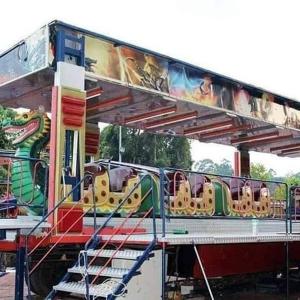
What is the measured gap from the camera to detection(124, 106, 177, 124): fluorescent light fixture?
37.5ft

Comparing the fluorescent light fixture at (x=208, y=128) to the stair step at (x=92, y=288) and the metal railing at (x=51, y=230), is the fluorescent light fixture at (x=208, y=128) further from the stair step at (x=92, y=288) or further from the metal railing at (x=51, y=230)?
the stair step at (x=92, y=288)

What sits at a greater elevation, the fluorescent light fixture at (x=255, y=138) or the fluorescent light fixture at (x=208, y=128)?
the fluorescent light fixture at (x=208, y=128)

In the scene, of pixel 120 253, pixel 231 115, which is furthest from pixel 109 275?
pixel 231 115

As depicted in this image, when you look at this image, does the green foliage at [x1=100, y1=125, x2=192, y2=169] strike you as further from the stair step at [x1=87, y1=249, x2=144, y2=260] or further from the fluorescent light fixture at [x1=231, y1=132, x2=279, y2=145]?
the stair step at [x1=87, y1=249, x2=144, y2=260]

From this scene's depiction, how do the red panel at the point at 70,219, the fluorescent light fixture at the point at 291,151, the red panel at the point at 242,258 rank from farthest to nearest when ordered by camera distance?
1. the fluorescent light fixture at the point at 291,151
2. the red panel at the point at 242,258
3. the red panel at the point at 70,219

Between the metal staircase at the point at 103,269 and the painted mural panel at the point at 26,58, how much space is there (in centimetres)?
286

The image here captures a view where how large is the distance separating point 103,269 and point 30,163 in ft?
9.31

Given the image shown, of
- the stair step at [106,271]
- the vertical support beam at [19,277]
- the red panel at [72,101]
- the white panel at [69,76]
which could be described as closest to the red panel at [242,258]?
the stair step at [106,271]

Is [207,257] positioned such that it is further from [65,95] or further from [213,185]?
[65,95]

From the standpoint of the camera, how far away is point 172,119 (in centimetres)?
1262

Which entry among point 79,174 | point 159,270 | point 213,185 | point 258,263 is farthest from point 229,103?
point 159,270

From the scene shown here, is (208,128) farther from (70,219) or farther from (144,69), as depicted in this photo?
(70,219)

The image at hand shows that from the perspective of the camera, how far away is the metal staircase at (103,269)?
6371 mm

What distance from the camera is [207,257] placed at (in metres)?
8.37
